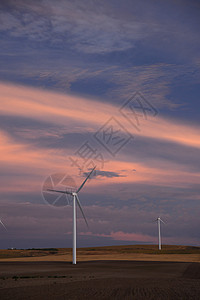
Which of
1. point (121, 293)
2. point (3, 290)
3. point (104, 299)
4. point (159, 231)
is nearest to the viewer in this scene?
point (104, 299)

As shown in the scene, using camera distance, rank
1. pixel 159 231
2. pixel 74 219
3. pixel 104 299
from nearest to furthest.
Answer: pixel 104 299, pixel 74 219, pixel 159 231

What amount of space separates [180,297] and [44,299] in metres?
8.71

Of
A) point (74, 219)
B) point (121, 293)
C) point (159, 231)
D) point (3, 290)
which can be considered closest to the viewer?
point (121, 293)

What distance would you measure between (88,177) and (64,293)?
154 feet

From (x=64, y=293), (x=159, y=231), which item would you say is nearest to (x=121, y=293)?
(x=64, y=293)

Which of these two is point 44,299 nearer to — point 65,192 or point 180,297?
point 180,297

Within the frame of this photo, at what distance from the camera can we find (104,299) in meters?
24.9

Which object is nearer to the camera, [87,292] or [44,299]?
[44,299]

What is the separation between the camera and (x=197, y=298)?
997 inches

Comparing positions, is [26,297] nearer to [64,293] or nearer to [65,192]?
[64,293]

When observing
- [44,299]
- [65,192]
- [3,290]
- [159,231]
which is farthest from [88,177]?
[159,231]

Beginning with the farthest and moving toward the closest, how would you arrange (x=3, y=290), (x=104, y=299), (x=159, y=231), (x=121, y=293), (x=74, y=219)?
(x=159, y=231), (x=74, y=219), (x=3, y=290), (x=121, y=293), (x=104, y=299)

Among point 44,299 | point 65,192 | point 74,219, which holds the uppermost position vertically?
point 65,192

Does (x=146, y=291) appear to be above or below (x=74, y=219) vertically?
below
